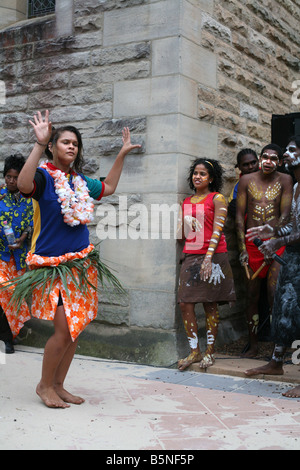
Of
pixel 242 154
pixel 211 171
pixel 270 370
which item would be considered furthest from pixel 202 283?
pixel 242 154

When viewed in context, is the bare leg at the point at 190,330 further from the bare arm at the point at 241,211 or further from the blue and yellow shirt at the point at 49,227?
→ the blue and yellow shirt at the point at 49,227

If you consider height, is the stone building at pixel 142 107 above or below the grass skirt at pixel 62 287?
above

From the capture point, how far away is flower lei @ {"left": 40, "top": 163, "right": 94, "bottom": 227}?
3.92m

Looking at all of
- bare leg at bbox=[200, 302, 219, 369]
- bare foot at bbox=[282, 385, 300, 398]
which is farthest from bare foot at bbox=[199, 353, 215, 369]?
bare foot at bbox=[282, 385, 300, 398]

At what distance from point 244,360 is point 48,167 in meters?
2.79

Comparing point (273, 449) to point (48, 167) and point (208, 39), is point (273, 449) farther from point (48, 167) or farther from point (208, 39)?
point (208, 39)

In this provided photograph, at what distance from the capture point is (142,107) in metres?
5.61

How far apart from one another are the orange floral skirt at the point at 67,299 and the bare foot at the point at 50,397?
0.43 metres

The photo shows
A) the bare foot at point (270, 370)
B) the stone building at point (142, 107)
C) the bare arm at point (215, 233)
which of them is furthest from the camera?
the stone building at point (142, 107)

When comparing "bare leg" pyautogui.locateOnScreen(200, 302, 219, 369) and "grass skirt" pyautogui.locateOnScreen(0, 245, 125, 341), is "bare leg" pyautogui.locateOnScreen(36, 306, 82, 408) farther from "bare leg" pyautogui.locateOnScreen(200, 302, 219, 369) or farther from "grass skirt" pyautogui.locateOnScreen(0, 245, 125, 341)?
"bare leg" pyautogui.locateOnScreen(200, 302, 219, 369)

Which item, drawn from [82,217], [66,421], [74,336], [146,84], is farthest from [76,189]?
[146,84]

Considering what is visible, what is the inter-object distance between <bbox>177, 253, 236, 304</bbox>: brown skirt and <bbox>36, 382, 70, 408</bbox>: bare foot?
64.4 inches

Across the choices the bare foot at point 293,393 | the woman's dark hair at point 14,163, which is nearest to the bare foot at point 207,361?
the bare foot at point 293,393

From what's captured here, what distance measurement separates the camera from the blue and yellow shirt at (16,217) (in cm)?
592
